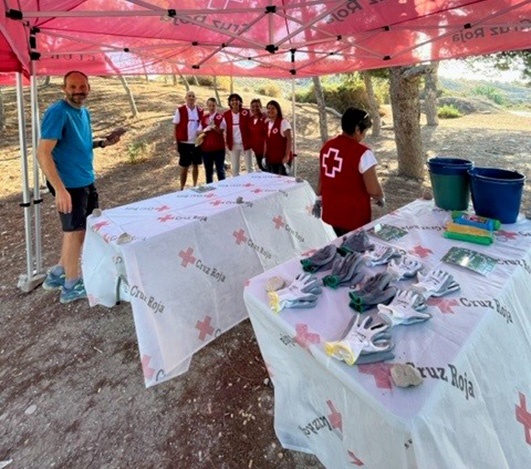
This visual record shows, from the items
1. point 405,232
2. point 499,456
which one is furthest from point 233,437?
point 405,232

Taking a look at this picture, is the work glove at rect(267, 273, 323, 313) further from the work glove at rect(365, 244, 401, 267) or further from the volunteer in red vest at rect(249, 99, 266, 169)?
the volunteer in red vest at rect(249, 99, 266, 169)

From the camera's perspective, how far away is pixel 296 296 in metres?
1.21

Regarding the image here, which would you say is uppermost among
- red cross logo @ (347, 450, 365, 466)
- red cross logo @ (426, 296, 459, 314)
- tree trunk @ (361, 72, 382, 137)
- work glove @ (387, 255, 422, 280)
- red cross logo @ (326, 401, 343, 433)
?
tree trunk @ (361, 72, 382, 137)

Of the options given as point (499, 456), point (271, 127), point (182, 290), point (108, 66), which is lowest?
point (499, 456)

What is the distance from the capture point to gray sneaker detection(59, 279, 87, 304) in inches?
106

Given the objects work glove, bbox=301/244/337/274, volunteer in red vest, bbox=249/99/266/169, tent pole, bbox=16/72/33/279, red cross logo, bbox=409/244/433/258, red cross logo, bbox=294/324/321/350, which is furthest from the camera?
volunteer in red vest, bbox=249/99/266/169

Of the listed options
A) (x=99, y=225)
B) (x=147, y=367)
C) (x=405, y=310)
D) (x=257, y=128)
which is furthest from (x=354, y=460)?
(x=257, y=128)

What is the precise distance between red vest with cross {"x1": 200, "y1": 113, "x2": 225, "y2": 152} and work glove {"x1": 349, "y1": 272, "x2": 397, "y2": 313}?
13.4 feet

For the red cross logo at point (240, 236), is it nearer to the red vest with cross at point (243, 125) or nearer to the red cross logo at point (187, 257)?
the red cross logo at point (187, 257)

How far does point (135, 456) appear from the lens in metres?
1.55

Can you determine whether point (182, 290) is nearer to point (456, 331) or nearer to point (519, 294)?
point (456, 331)

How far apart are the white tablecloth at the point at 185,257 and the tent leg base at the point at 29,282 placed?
97 cm

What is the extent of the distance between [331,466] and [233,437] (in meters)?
0.60

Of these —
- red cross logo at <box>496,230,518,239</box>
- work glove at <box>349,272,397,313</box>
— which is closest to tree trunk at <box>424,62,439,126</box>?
red cross logo at <box>496,230,518,239</box>
